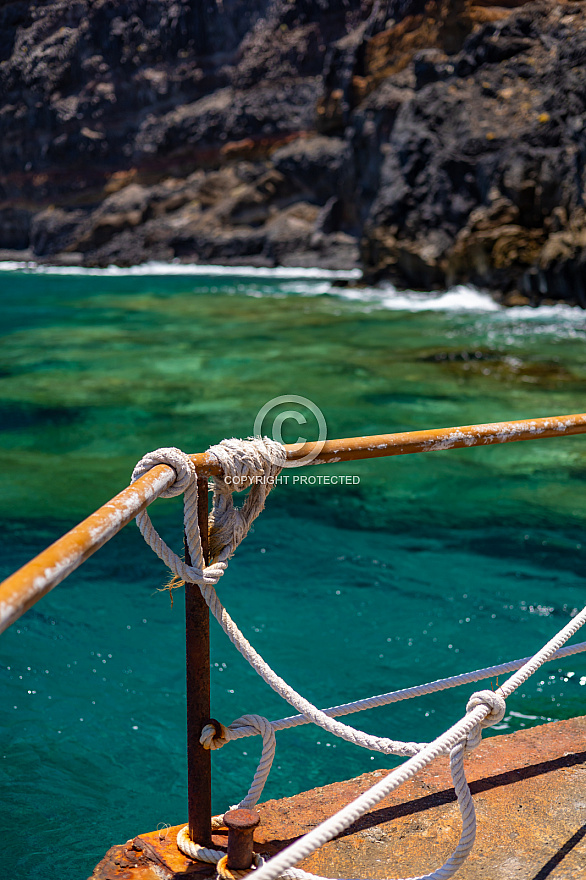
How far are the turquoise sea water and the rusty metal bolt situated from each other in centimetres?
153

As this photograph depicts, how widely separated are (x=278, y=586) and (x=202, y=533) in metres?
3.82

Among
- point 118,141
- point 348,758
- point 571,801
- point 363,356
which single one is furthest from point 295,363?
point 118,141

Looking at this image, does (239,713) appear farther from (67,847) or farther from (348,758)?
(67,847)

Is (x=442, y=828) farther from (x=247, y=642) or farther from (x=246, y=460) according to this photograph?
(x=246, y=460)

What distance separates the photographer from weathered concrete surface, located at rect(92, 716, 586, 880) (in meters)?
1.85

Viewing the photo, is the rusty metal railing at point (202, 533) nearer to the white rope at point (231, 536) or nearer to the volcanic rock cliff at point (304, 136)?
the white rope at point (231, 536)

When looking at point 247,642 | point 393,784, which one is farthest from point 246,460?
point 393,784

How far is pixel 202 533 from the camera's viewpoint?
167 centimetres

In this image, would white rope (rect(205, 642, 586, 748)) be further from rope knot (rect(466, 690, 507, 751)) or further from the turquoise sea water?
the turquoise sea water

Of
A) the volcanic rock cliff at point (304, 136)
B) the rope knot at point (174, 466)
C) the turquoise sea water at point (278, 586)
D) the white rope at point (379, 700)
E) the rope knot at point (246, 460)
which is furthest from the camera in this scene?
the volcanic rock cliff at point (304, 136)

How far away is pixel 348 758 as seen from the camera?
3.69 meters

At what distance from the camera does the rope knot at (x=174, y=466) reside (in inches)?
60.3

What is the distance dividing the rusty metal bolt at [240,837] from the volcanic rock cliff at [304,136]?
63.3 ft

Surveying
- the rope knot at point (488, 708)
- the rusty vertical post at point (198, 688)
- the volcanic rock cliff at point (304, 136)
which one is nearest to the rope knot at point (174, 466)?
the rusty vertical post at point (198, 688)
